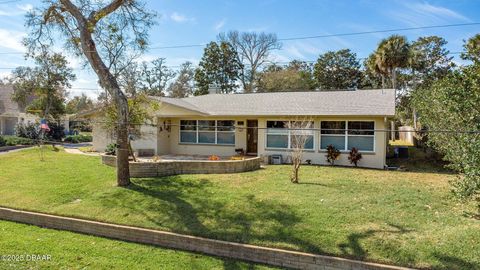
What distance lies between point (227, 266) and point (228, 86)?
37.3 metres

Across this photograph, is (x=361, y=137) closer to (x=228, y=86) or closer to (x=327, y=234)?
(x=327, y=234)

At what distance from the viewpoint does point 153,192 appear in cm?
970

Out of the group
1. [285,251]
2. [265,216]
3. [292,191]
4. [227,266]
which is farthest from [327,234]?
[292,191]

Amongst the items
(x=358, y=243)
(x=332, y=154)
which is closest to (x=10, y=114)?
(x=332, y=154)

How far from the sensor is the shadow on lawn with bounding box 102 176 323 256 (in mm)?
6703

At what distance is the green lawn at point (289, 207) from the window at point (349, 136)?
92.9 inches

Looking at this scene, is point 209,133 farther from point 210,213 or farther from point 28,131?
point 28,131

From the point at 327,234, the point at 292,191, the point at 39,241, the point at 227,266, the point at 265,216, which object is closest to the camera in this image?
the point at 227,266

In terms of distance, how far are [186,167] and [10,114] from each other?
29157 mm

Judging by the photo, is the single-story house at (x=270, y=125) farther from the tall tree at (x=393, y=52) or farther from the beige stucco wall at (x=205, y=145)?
the tall tree at (x=393, y=52)

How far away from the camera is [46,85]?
29.5 metres

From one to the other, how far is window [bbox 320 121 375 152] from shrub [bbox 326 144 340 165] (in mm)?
266

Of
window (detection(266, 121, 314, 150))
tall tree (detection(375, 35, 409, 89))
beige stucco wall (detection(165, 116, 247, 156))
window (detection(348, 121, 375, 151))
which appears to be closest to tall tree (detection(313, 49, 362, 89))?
tall tree (detection(375, 35, 409, 89))

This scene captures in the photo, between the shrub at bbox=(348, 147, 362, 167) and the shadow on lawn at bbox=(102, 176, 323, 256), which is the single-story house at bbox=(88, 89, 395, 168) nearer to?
the shrub at bbox=(348, 147, 362, 167)
